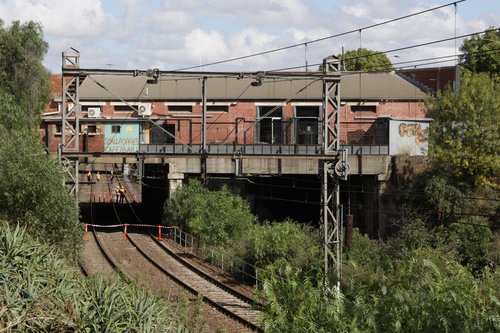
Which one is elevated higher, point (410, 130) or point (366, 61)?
point (366, 61)

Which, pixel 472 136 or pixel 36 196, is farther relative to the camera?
pixel 472 136

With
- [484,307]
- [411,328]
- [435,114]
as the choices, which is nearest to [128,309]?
[411,328]

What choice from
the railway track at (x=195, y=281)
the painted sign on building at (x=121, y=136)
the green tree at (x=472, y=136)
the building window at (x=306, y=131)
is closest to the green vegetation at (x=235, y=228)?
the railway track at (x=195, y=281)

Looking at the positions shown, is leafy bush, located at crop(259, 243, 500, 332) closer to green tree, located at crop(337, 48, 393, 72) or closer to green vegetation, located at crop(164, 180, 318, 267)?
green vegetation, located at crop(164, 180, 318, 267)

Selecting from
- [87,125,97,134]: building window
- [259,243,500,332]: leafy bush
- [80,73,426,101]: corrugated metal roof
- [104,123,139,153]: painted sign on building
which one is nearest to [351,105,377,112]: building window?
[80,73,426,101]: corrugated metal roof

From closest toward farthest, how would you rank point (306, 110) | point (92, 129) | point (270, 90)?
point (92, 129), point (306, 110), point (270, 90)

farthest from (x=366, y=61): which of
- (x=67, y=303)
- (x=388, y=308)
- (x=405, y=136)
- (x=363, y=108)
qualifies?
(x=67, y=303)

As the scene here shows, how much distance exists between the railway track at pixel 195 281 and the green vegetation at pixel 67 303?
13.0 ft

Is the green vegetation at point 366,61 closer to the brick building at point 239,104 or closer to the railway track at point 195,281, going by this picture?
the brick building at point 239,104

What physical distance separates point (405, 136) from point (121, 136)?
1500 centimetres

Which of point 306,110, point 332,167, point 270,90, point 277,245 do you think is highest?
point 270,90

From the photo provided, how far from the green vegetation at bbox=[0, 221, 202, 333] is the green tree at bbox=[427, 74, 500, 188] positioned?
22534 millimetres

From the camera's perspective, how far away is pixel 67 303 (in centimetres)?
1220

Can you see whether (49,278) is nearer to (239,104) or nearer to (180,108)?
(239,104)
